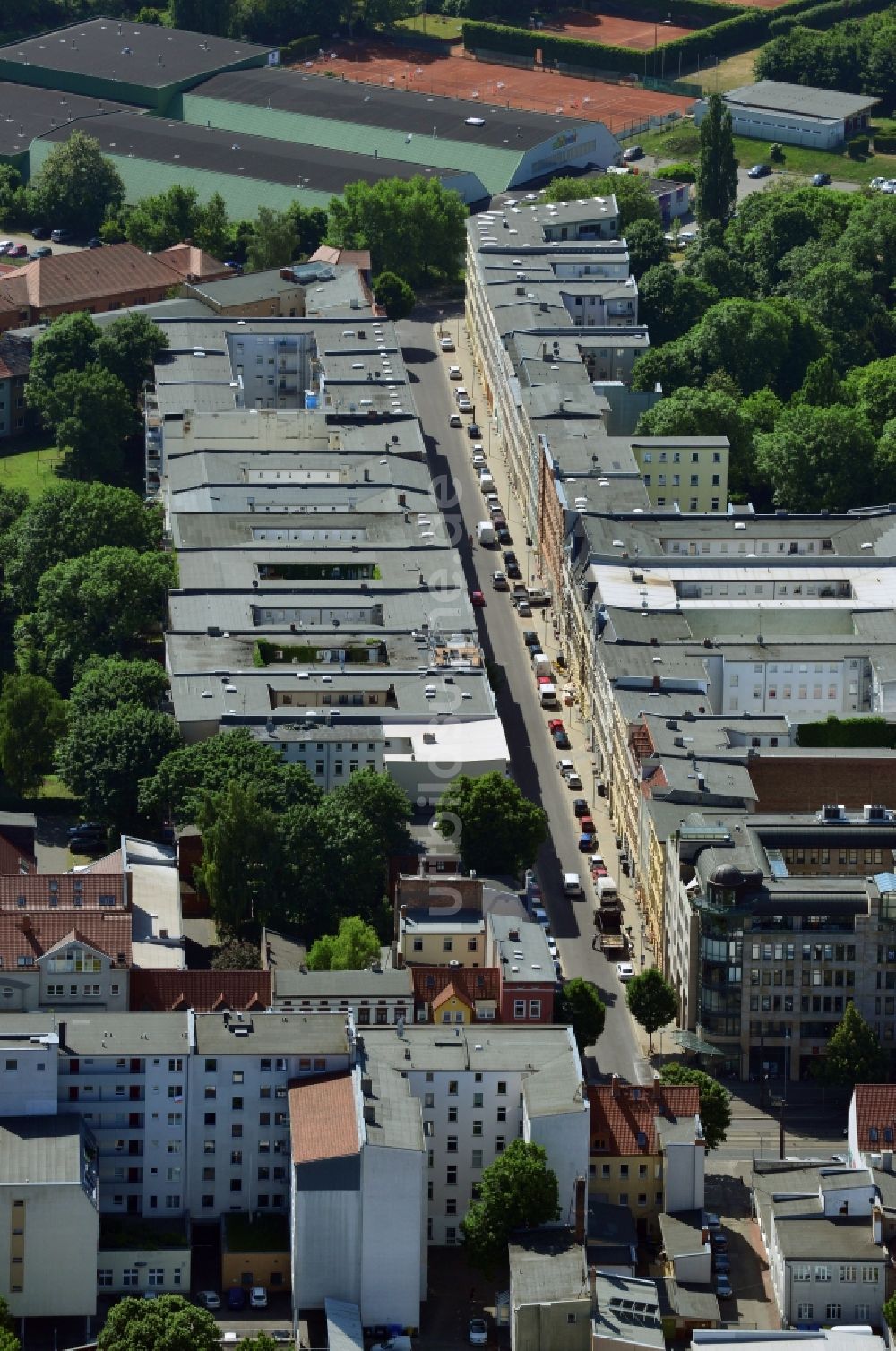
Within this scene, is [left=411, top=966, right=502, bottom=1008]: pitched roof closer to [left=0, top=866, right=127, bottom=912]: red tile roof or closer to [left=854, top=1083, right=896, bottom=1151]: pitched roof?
[left=0, top=866, right=127, bottom=912]: red tile roof

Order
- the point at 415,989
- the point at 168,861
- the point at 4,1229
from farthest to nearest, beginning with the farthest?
the point at 168,861
the point at 415,989
the point at 4,1229

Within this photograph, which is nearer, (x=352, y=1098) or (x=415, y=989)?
(x=352, y=1098)

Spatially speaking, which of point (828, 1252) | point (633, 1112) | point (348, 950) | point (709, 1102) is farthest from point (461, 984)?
point (828, 1252)

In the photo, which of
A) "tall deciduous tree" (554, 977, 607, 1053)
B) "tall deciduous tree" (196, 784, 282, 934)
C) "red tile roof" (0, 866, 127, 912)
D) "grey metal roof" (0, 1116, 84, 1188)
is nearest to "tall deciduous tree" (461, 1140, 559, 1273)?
"tall deciduous tree" (554, 977, 607, 1053)

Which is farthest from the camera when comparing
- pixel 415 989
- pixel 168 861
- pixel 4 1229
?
pixel 168 861

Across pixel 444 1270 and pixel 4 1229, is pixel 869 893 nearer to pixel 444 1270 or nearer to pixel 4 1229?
pixel 444 1270

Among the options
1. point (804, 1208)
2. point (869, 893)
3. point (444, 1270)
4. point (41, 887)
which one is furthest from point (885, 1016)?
point (41, 887)
